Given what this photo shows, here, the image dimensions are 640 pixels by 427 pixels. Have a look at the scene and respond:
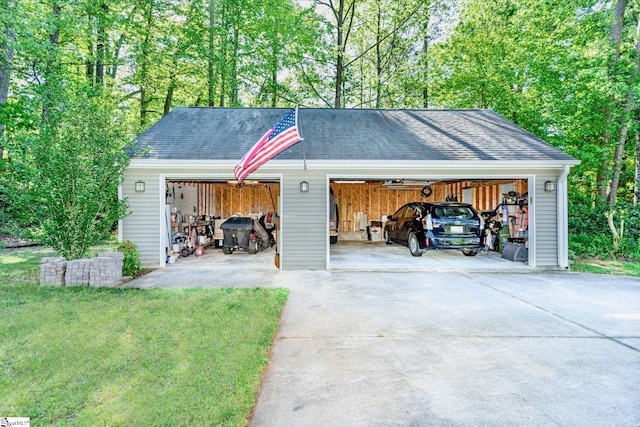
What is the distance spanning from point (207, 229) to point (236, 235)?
3058 millimetres

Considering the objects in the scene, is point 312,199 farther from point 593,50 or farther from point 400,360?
point 593,50

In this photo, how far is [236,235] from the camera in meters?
10.0

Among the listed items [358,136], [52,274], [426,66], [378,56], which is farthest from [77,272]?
[426,66]

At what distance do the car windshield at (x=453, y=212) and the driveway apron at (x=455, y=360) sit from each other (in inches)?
121

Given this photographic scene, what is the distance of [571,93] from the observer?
35.6 ft

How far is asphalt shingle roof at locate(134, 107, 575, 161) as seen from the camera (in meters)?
7.88

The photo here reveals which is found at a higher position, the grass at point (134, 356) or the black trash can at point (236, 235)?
the black trash can at point (236, 235)

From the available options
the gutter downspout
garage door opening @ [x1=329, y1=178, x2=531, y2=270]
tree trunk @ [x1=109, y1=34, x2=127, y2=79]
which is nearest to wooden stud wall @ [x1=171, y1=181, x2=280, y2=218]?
garage door opening @ [x1=329, y1=178, x2=531, y2=270]

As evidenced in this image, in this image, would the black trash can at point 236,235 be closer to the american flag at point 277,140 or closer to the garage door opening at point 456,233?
the garage door opening at point 456,233

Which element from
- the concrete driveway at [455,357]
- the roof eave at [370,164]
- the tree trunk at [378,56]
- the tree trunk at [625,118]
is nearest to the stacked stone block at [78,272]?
the concrete driveway at [455,357]

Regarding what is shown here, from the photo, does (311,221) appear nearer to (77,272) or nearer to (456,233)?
(456,233)

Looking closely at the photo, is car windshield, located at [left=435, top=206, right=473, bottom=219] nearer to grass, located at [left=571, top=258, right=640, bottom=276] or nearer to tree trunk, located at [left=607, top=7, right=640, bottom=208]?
grass, located at [left=571, top=258, right=640, bottom=276]

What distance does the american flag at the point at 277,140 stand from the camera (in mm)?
5246

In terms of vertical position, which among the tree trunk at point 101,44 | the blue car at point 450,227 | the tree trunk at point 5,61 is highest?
the tree trunk at point 101,44
